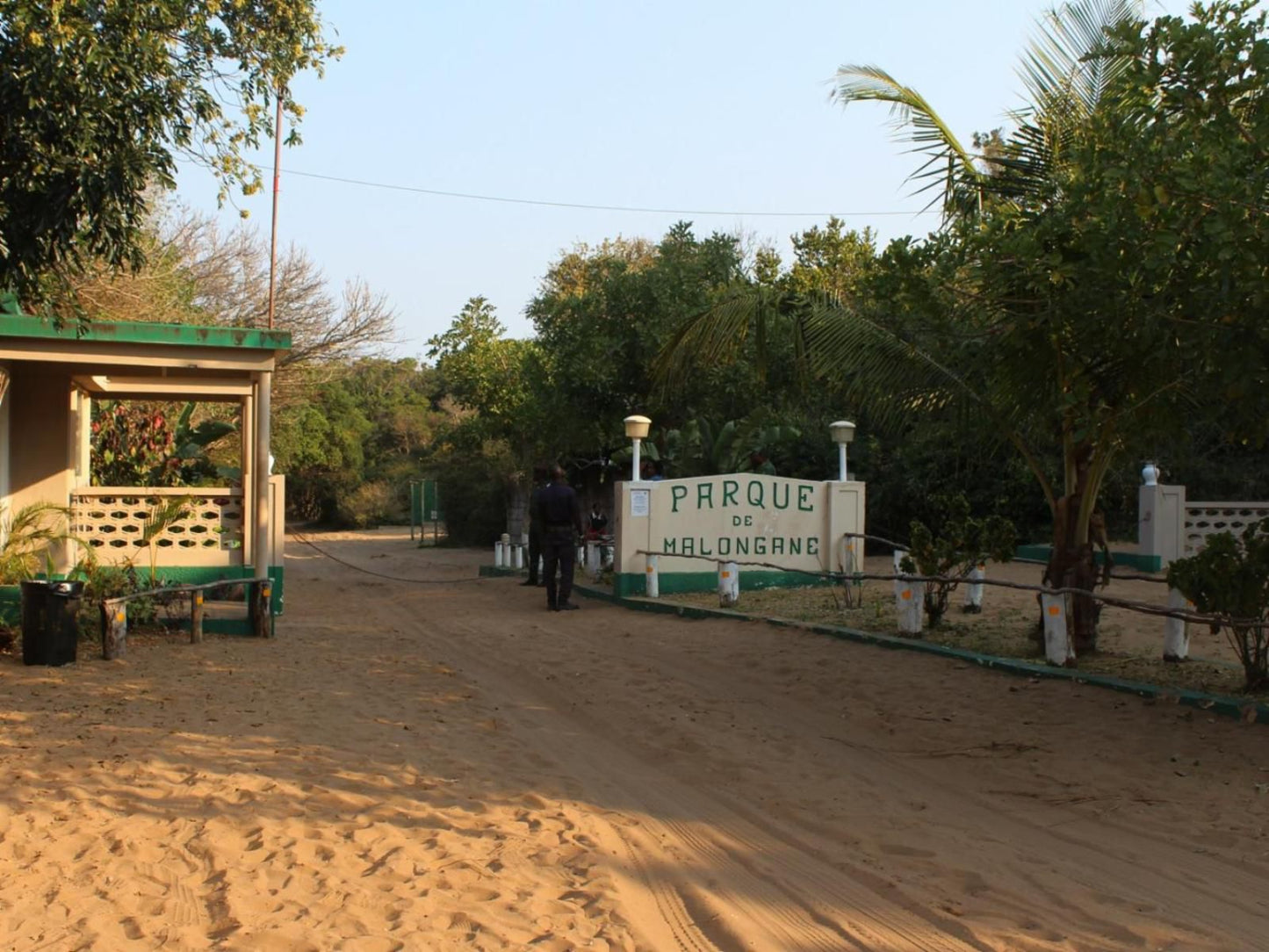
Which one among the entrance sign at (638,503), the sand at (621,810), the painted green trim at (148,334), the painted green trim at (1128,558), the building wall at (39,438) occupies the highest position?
the painted green trim at (148,334)

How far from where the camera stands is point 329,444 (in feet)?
144

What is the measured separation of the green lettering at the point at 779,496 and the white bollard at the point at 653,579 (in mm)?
2053

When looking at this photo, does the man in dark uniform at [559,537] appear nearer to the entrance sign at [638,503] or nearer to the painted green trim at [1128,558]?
the entrance sign at [638,503]

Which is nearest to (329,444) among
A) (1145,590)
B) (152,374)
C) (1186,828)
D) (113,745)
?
(152,374)

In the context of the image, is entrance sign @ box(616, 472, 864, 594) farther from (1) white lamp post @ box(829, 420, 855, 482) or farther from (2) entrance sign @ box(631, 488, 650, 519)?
(1) white lamp post @ box(829, 420, 855, 482)

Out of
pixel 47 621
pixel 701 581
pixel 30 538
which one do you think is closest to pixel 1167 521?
pixel 701 581

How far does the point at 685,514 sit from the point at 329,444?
29479 mm

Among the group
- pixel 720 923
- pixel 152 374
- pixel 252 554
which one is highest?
pixel 152 374

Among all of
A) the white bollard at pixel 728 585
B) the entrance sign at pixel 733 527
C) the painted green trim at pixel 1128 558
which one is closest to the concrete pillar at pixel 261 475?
the entrance sign at pixel 733 527

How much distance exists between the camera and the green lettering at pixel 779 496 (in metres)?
17.5

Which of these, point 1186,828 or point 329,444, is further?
point 329,444

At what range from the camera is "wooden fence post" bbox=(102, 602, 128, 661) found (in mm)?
11109

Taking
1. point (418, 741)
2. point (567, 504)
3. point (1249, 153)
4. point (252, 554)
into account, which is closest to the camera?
point (1249, 153)

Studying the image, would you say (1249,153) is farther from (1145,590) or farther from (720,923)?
(1145,590)
